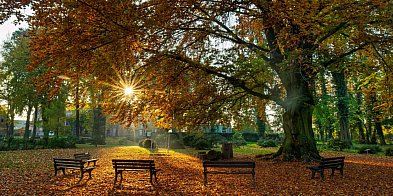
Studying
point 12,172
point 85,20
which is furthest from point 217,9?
point 12,172

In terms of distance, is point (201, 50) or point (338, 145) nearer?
point (201, 50)

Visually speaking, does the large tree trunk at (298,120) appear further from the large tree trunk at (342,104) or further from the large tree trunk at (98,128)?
the large tree trunk at (98,128)

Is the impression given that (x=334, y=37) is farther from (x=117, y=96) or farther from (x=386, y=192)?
(x=117, y=96)

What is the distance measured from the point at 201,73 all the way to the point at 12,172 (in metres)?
10.2

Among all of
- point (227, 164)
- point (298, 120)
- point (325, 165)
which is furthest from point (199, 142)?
point (227, 164)

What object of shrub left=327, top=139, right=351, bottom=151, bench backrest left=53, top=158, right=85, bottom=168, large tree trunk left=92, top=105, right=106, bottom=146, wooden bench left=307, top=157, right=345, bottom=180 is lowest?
shrub left=327, top=139, right=351, bottom=151

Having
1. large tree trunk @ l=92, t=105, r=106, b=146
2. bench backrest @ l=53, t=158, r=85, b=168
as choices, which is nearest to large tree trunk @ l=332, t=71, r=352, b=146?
large tree trunk @ l=92, t=105, r=106, b=146

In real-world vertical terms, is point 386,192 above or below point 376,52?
below

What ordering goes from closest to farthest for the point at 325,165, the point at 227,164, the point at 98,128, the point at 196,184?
the point at 227,164, the point at 196,184, the point at 325,165, the point at 98,128

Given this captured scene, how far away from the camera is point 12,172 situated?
1211 cm

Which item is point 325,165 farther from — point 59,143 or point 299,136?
point 59,143

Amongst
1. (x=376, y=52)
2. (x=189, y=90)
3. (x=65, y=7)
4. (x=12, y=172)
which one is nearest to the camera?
(x=65, y=7)

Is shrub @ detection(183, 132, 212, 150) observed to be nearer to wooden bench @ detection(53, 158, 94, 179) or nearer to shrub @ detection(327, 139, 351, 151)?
shrub @ detection(327, 139, 351, 151)

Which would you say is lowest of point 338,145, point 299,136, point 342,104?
point 338,145
